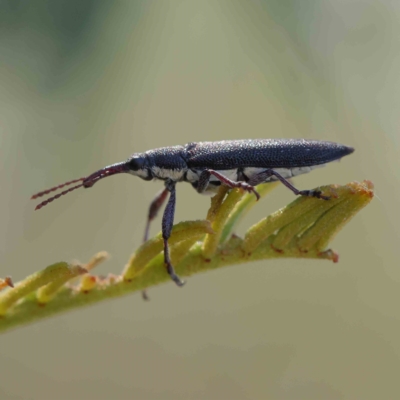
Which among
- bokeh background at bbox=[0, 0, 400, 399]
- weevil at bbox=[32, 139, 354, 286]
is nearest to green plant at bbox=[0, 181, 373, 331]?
weevil at bbox=[32, 139, 354, 286]

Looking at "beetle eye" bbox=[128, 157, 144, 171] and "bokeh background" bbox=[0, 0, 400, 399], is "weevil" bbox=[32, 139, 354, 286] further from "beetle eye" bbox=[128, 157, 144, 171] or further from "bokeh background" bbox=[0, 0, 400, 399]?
"bokeh background" bbox=[0, 0, 400, 399]

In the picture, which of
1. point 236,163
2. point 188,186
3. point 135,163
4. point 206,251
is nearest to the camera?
point 206,251

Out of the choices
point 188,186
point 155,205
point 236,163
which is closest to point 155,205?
point 155,205

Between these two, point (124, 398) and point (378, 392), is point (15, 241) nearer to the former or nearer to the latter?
point (124, 398)

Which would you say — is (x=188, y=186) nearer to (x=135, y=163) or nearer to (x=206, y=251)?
(x=135, y=163)

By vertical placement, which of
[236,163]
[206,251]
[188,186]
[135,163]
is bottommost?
[206,251]
